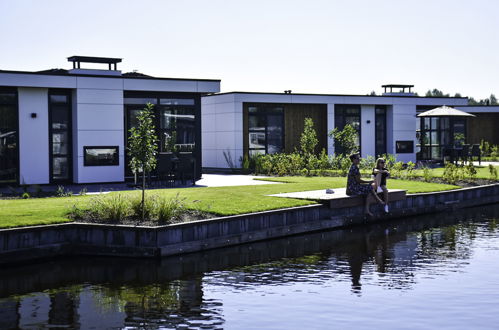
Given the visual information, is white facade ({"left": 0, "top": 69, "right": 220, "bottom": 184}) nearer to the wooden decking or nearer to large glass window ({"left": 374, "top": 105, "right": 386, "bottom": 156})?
the wooden decking

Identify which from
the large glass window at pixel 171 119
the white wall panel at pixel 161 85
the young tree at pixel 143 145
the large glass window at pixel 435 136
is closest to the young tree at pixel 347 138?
the large glass window at pixel 171 119

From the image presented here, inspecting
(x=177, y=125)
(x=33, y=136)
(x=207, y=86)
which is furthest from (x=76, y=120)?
(x=207, y=86)

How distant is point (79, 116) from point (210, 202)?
9523 mm

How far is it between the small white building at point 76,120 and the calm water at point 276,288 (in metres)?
11.2

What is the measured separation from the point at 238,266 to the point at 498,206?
13842mm

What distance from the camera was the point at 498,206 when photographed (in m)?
23.9

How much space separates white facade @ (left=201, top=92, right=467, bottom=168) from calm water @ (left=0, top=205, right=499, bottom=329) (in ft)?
57.8

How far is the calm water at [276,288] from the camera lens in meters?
9.73

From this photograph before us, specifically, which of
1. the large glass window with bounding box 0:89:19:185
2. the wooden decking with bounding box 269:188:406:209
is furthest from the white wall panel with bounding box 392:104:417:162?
the large glass window with bounding box 0:89:19:185

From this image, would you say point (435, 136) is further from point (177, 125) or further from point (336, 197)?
point (336, 197)

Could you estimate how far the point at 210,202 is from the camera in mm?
17281

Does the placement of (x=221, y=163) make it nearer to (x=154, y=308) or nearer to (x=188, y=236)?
(x=188, y=236)

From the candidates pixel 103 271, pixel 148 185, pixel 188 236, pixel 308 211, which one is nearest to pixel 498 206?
pixel 308 211

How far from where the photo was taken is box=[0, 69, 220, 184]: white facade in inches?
942
